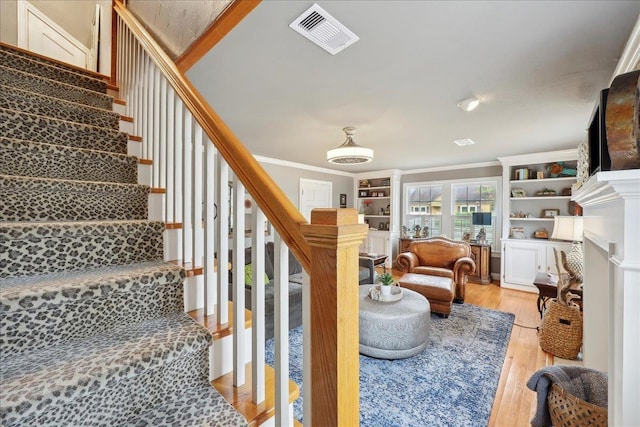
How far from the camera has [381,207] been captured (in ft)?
23.2

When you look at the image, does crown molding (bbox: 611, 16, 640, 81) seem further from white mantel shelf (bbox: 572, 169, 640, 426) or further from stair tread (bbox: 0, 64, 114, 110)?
stair tread (bbox: 0, 64, 114, 110)

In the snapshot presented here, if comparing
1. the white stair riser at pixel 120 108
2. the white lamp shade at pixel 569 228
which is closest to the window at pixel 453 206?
the white lamp shade at pixel 569 228

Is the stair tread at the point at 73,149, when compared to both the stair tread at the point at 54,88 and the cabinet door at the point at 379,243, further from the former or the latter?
the cabinet door at the point at 379,243

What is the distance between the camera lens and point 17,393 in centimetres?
69

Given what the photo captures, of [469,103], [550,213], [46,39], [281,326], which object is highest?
[46,39]

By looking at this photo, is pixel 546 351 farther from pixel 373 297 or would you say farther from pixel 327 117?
pixel 327 117

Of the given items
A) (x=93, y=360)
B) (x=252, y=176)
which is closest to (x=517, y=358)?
(x=252, y=176)

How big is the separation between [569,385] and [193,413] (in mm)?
1937

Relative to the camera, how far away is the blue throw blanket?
1523 millimetres

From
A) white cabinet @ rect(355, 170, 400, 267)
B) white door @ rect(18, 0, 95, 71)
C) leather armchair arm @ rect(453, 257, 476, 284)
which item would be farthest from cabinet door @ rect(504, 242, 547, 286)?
white door @ rect(18, 0, 95, 71)

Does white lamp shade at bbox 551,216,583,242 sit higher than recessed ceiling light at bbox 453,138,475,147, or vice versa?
recessed ceiling light at bbox 453,138,475,147

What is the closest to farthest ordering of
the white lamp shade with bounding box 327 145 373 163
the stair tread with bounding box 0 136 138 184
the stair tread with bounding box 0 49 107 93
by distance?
the stair tread with bounding box 0 136 138 184 → the stair tread with bounding box 0 49 107 93 → the white lamp shade with bounding box 327 145 373 163

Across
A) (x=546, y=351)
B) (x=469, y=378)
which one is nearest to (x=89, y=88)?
(x=469, y=378)

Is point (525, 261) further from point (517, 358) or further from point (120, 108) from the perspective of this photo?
point (120, 108)
